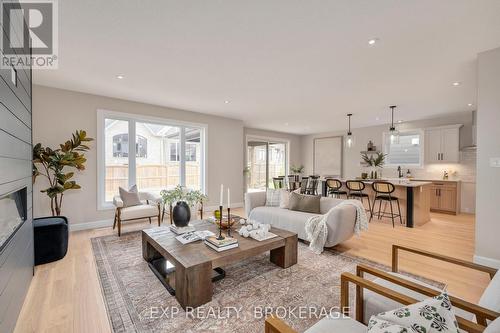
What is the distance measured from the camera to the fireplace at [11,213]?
1.67 m

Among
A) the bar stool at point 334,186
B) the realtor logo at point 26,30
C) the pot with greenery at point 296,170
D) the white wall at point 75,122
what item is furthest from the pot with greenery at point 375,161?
the realtor logo at point 26,30

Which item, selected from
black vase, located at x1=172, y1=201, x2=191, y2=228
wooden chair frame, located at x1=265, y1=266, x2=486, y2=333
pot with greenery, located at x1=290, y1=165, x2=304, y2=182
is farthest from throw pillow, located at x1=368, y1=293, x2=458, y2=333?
pot with greenery, located at x1=290, y1=165, x2=304, y2=182

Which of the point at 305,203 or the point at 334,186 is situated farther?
the point at 334,186

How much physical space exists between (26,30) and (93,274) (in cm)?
264

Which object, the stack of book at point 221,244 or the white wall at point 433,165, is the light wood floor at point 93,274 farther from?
the white wall at point 433,165

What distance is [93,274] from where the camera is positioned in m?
2.58

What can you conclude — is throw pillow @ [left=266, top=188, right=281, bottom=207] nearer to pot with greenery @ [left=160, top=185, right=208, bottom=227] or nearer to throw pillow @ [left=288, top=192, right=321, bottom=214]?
throw pillow @ [left=288, top=192, right=321, bottom=214]

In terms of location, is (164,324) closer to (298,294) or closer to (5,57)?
(298,294)

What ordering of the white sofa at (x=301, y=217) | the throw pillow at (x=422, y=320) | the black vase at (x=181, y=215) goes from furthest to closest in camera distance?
the white sofa at (x=301, y=217), the black vase at (x=181, y=215), the throw pillow at (x=422, y=320)

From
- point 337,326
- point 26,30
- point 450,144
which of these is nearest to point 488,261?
point 337,326

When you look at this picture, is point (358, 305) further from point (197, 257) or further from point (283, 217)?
point (283, 217)

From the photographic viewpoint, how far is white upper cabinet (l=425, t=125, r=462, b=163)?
589cm

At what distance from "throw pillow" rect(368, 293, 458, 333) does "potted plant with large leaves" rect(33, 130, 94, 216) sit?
461 centimetres

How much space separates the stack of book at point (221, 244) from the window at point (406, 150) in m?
6.49
